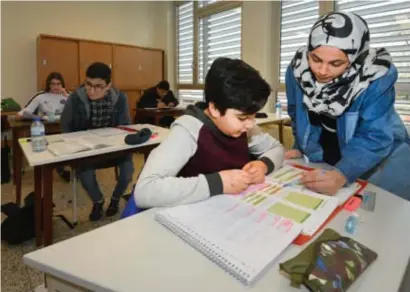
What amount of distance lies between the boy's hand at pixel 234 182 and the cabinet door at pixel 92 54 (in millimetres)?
5007

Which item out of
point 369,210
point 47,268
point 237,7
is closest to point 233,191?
point 369,210

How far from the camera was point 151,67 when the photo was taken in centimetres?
634

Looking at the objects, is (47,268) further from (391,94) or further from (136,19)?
(136,19)

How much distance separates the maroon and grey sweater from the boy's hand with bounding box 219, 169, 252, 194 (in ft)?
0.05

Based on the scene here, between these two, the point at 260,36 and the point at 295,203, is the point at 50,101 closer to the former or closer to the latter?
the point at 260,36

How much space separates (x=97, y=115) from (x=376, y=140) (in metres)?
2.18

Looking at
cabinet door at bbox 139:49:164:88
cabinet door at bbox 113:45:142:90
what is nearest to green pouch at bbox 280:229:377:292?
cabinet door at bbox 113:45:142:90

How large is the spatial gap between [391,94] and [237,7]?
4439 mm

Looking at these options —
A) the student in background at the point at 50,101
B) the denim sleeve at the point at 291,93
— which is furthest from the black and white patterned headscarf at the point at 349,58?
the student in background at the point at 50,101

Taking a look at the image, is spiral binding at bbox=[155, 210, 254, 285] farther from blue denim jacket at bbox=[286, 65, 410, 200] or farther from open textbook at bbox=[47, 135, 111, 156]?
open textbook at bbox=[47, 135, 111, 156]

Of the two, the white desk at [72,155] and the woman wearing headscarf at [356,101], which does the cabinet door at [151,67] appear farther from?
the woman wearing headscarf at [356,101]

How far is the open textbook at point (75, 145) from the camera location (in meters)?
1.96

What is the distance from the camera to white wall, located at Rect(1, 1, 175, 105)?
4996 mm

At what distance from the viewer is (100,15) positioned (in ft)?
19.5
